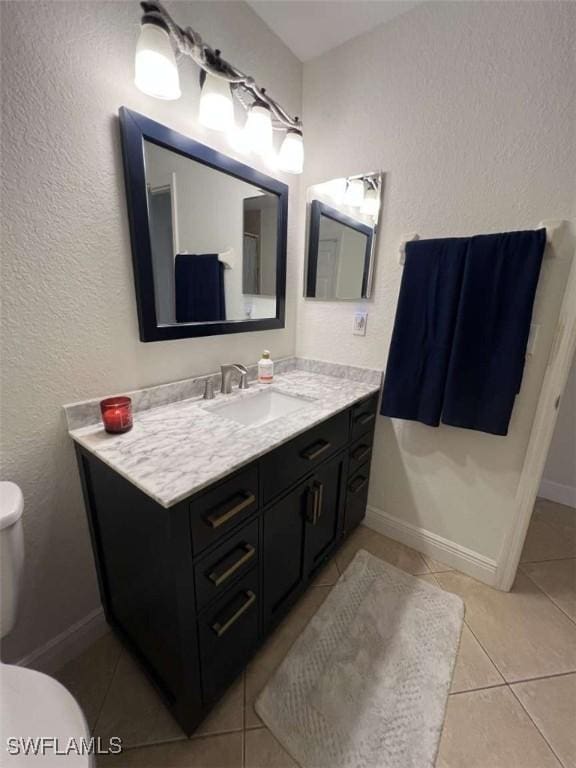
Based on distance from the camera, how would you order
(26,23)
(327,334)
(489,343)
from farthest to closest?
(327,334) → (489,343) → (26,23)

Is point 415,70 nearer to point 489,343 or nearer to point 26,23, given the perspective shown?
point 489,343

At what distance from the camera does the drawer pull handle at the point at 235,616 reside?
86cm

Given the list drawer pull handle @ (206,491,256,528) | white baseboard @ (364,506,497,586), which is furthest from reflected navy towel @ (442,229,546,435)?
drawer pull handle @ (206,491,256,528)

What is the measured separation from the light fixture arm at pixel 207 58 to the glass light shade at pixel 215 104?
0.07 feet

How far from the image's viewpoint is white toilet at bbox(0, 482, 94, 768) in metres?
0.57

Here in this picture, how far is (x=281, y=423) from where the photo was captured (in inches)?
42.3

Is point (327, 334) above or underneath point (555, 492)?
above

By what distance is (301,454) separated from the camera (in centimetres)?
109

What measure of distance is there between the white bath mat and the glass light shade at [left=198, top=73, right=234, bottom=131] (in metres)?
1.94

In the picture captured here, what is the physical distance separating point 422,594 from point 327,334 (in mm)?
1330

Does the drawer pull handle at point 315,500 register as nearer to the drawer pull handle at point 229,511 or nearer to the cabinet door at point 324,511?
the cabinet door at point 324,511

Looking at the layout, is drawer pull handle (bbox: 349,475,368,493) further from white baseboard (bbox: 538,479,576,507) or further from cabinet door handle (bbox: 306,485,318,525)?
white baseboard (bbox: 538,479,576,507)

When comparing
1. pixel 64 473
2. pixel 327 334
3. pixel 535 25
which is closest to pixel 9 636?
pixel 64 473
